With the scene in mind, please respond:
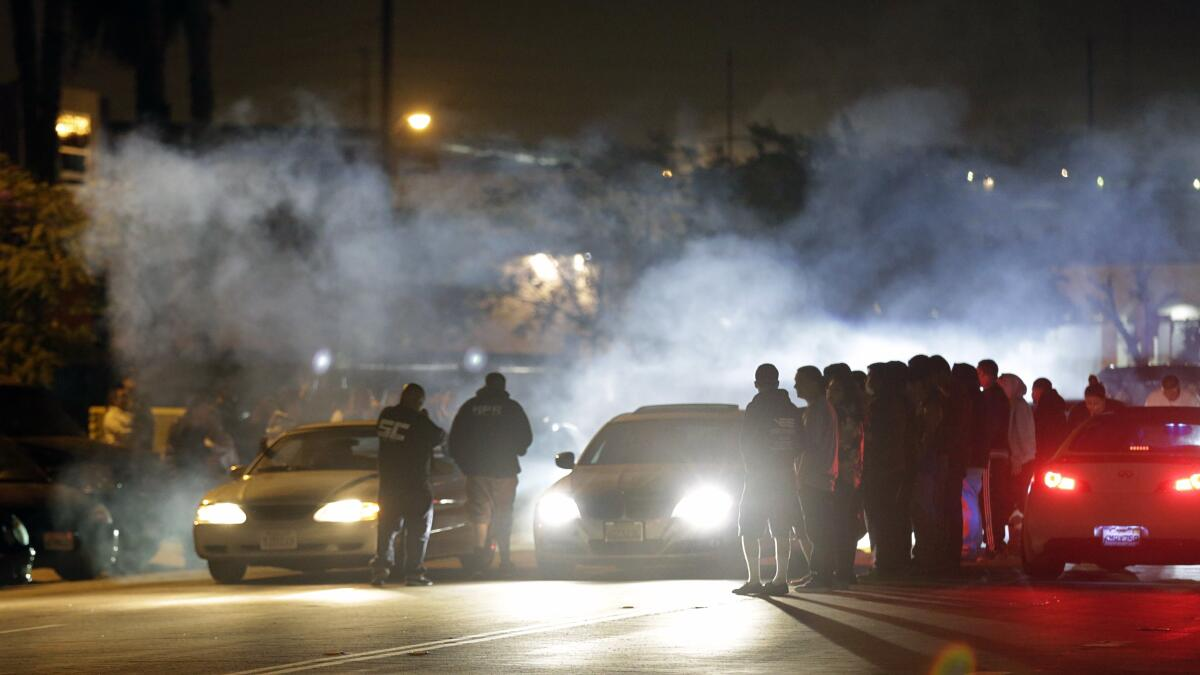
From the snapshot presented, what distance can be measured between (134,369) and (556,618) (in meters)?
23.7

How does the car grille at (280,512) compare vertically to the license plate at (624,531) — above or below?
above

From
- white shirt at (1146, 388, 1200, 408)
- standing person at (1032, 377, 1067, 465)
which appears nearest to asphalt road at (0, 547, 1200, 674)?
standing person at (1032, 377, 1067, 465)

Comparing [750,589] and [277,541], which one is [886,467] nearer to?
[750,589]

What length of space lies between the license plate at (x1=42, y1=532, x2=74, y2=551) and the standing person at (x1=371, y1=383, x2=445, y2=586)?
3.43 metres

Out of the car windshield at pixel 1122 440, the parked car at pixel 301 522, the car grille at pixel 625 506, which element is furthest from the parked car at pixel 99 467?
the car windshield at pixel 1122 440

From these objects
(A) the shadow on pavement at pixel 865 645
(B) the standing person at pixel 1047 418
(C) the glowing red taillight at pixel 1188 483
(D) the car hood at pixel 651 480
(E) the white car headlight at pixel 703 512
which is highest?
(B) the standing person at pixel 1047 418

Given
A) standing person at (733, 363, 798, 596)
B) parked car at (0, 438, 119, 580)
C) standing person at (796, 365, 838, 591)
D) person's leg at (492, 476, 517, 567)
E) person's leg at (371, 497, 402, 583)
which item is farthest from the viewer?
person's leg at (492, 476, 517, 567)

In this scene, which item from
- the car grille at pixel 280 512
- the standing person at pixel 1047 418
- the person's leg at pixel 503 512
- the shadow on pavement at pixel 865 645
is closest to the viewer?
the shadow on pavement at pixel 865 645

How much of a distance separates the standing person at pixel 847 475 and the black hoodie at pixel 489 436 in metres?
3.40

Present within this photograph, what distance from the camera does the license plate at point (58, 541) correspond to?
59.0 ft

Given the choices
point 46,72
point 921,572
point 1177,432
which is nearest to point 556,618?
point 921,572

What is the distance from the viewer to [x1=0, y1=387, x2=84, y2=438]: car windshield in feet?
66.1

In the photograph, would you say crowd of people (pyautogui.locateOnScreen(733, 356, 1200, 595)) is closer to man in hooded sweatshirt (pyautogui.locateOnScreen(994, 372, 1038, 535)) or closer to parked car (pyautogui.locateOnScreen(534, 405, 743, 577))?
man in hooded sweatshirt (pyautogui.locateOnScreen(994, 372, 1038, 535))

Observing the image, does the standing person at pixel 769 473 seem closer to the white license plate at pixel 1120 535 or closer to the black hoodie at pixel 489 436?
the white license plate at pixel 1120 535
